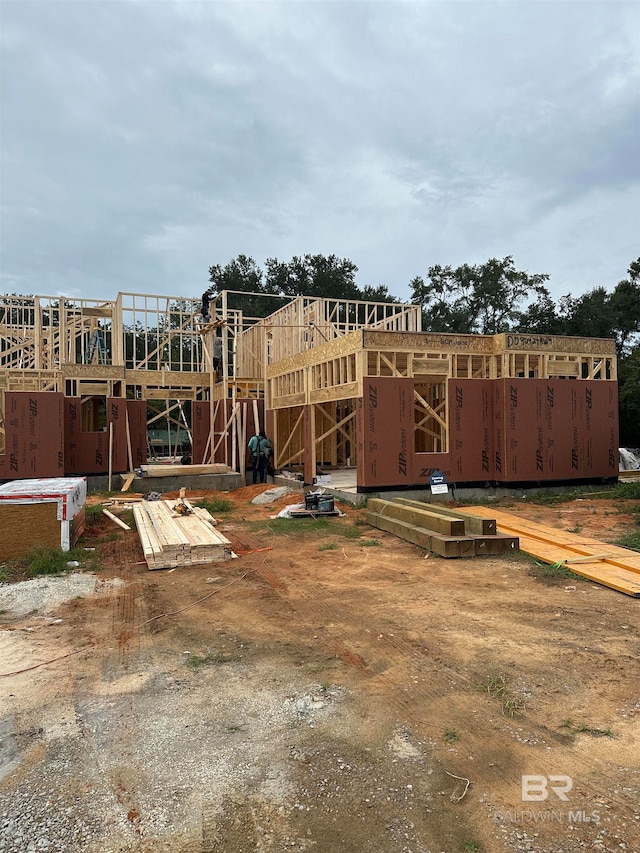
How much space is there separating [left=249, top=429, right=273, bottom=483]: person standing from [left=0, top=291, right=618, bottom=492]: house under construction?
57 centimetres

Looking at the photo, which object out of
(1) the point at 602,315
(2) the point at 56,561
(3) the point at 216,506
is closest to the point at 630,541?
(2) the point at 56,561

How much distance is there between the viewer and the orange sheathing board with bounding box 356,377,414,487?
1381 cm

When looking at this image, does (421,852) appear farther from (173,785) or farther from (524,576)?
(524,576)

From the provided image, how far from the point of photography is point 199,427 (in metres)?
23.3

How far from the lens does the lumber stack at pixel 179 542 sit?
843cm

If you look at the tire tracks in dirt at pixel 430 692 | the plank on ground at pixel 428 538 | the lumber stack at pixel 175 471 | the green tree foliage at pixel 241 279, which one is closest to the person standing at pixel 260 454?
the lumber stack at pixel 175 471

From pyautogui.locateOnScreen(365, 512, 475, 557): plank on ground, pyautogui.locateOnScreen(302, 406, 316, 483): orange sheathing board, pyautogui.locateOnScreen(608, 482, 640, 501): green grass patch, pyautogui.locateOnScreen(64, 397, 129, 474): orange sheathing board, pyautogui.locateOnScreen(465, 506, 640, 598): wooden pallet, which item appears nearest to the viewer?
pyautogui.locateOnScreen(465, 506, 640, 598): wooden pallet

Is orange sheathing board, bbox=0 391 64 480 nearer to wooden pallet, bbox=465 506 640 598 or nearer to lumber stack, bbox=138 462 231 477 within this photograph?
lumber stack, bbox=138 462 231 477

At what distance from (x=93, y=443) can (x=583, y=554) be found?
16735 mm

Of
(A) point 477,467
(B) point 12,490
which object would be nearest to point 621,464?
(A) point 477,467

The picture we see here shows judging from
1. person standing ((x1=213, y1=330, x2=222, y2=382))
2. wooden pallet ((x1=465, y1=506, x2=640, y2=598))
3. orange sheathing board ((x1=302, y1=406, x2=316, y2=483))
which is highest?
person standing ((x1=213, y1=330, x2=222, y2=382))

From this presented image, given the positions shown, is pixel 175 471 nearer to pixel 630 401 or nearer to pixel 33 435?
pixel 33 435

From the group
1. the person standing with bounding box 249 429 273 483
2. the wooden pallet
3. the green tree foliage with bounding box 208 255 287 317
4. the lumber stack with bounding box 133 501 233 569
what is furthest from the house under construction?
the green tree foliage with bounding box 208 255 287 317

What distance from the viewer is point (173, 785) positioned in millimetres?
3094
